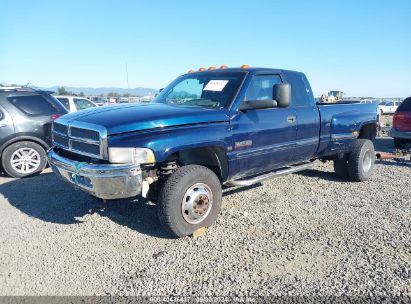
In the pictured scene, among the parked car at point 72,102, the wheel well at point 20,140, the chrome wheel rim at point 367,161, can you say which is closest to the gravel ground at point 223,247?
the chrome wheel rim at point 367,161

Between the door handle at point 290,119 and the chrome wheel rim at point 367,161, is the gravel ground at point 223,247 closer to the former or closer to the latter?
the chrome wheel rim at point 367,161

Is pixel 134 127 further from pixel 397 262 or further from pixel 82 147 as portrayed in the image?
pixel 397 262

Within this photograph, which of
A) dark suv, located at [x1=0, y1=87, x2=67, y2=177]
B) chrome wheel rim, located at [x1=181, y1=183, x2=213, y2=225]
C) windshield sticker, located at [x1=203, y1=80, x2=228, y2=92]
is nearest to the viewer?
chrome wheel rim, located at [x1=181, y1=183, x2=213, y2=225]

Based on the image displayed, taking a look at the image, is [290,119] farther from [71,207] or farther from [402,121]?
[402,121]

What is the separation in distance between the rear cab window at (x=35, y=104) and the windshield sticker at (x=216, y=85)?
3.81 m

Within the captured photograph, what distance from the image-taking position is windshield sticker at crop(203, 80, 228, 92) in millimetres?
4699

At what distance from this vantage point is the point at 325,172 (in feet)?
24.3

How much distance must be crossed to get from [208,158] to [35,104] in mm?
4419

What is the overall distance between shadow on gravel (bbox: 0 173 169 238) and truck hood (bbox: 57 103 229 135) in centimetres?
129

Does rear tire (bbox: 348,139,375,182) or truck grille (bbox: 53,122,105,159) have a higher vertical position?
truck grille (bbox: 53,122,105,159)

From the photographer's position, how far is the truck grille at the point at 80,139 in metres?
3.68

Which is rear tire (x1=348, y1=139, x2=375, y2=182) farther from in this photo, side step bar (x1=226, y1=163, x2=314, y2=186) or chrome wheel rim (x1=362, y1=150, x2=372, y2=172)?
side step bar (x1=226, y1=163, x2=314, y2=186)

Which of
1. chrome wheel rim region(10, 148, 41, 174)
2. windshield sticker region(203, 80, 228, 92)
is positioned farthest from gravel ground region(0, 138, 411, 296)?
windshield sticker region(203, 80, 228, 92)

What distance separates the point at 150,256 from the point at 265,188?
2871mm
